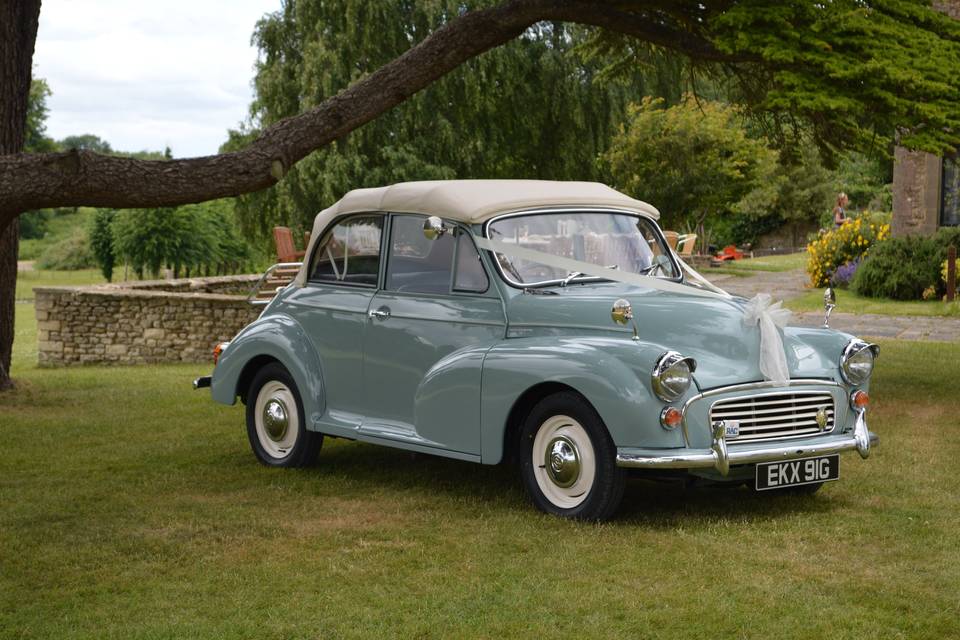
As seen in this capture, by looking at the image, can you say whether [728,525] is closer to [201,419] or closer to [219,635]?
[219,635]

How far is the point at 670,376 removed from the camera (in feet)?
21.0

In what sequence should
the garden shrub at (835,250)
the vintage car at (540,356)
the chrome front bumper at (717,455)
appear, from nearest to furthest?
the chrome front bumper at (717,455) < the vintage car at (540,356) < the garden shrub at (835,250)

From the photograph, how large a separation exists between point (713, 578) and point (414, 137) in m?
25.7

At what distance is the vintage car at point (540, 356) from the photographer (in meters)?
6.57

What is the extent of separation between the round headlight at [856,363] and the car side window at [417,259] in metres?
2.36

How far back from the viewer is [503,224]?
24.9ft

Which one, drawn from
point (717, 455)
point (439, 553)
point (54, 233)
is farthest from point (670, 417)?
point (54, 233)

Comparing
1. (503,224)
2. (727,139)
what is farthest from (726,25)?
(727,139)

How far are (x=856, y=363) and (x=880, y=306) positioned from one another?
1491cm

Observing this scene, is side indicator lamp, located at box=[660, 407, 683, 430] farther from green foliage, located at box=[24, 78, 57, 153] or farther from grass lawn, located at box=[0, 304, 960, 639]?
green foliage, located at box=[24, 78, 57, 153]

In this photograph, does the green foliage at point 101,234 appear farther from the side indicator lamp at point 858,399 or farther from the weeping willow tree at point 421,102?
the side indicator lamp at point 858,399

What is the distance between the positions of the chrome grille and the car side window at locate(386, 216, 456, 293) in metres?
1.97

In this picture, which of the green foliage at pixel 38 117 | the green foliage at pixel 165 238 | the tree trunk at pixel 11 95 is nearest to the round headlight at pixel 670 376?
the tree trunk at pixel 11 95

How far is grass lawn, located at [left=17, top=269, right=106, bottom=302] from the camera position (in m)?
51.8
